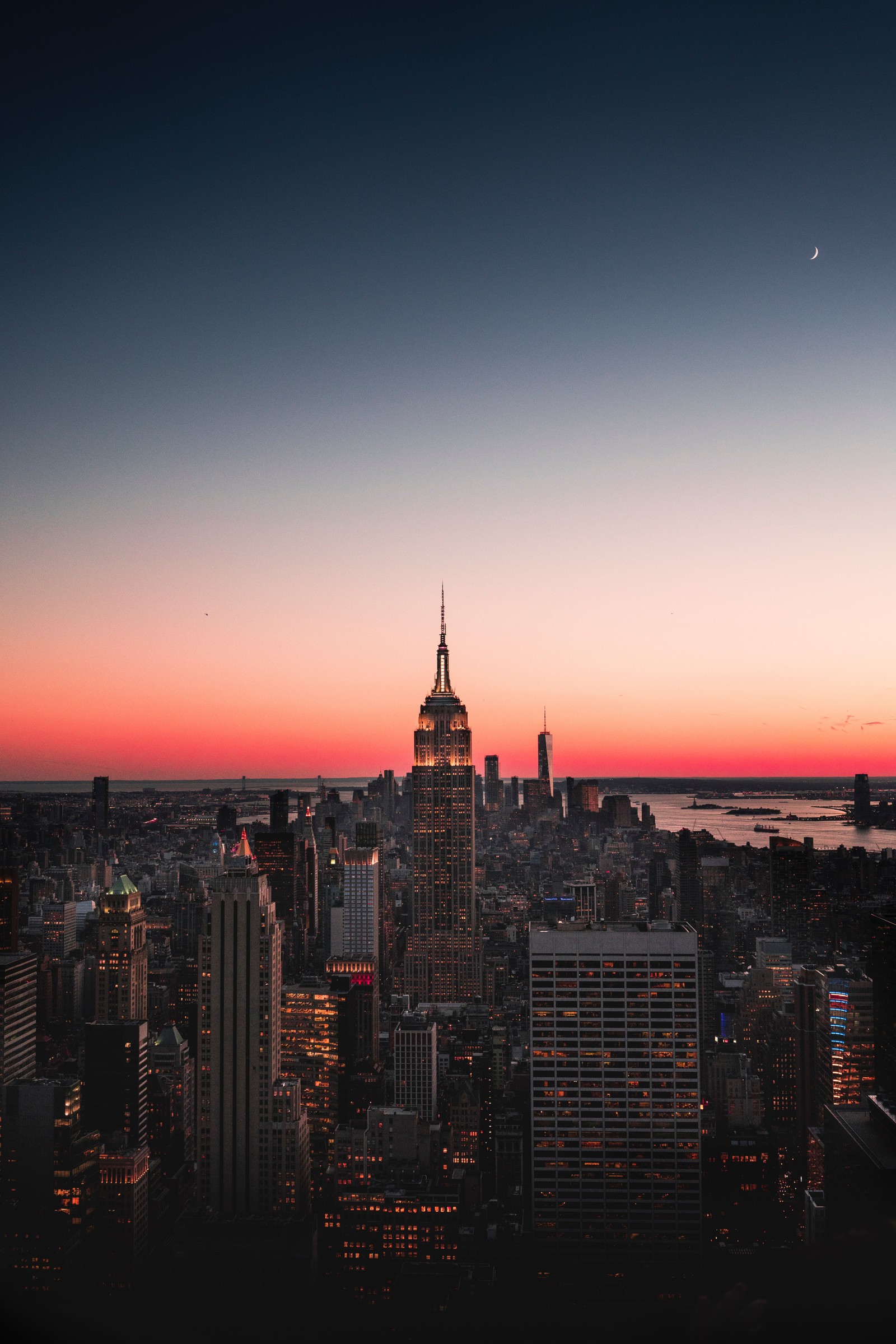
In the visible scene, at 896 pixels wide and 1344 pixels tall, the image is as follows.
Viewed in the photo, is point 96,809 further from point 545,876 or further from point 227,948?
point 545,876

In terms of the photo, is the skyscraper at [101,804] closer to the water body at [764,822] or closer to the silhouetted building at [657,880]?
the water body at [764,822]

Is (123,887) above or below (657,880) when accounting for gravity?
above

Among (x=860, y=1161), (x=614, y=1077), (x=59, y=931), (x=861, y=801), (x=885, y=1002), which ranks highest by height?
(x=861, y=801)

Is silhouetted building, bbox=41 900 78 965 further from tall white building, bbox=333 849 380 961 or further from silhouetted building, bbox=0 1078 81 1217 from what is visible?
tall white building, bbox=333 849 380 961

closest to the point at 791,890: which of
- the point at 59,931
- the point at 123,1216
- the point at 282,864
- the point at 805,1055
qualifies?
the point at 805,1055

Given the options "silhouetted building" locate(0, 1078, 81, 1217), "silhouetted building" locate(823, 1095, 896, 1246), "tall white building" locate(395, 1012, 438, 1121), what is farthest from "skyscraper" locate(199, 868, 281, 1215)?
"silhouetted building" locate(823, 1095, 896, 1246)

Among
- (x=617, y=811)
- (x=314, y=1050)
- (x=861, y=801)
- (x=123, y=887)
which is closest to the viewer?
(x=861, y=801)

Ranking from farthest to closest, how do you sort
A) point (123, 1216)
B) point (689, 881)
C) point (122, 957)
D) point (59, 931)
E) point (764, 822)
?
point (689, 881) → point (122, 957) → point (59, 931) → point (764, 822) → point (123, 1216)

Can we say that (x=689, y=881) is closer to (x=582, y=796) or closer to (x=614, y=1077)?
(x=582, y=796)
